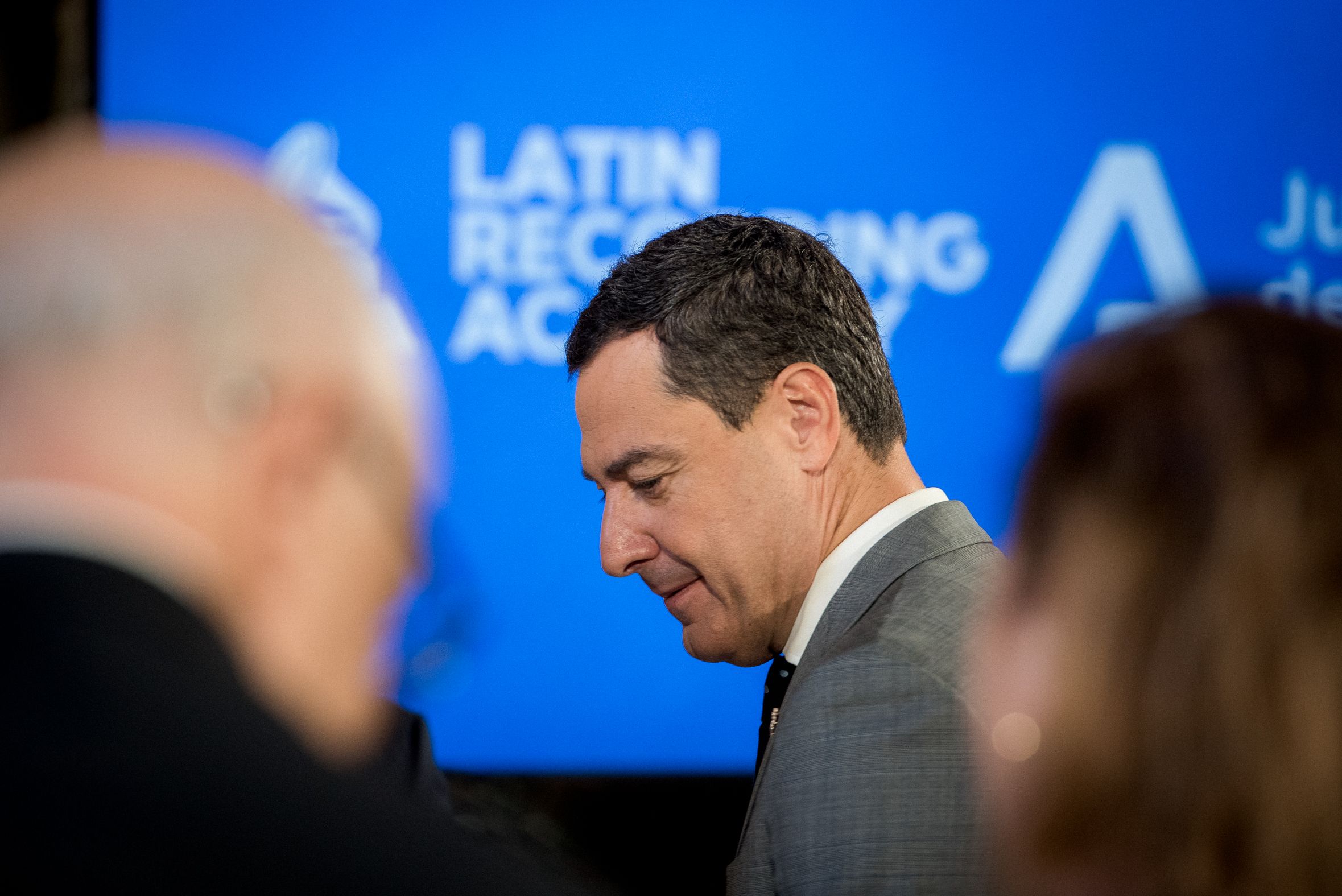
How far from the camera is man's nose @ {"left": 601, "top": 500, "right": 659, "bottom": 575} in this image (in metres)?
1.68

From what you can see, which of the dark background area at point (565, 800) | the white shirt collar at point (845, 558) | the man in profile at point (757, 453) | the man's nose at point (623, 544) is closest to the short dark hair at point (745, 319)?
the man in profile at point (757, 453)

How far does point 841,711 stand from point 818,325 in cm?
64

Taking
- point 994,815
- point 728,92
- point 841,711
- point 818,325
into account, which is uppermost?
point 728,92

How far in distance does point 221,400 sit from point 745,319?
3.84ft

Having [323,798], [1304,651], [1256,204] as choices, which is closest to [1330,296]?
[1256,204]

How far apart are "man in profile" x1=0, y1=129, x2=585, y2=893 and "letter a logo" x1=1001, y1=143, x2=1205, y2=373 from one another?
84.0 inches

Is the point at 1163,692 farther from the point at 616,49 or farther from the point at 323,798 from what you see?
the point at 616,49

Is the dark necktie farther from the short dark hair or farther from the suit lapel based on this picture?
the short dark hair

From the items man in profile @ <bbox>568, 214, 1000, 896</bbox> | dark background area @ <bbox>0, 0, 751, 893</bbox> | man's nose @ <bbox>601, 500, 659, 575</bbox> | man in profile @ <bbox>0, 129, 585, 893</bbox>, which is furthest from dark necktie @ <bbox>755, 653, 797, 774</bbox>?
man in profile @ <bbox>0, 129, 585, 893</bbox>

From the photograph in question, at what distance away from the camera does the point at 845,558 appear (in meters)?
1.56

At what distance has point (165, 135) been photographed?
2150 mm

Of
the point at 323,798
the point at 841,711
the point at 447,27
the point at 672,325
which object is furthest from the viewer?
the point at 447,27

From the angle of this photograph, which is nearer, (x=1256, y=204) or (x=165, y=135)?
(x=165, y=135)

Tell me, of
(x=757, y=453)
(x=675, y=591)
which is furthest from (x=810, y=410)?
(x=675, y=591)
